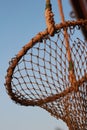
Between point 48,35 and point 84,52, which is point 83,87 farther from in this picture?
point 48,35

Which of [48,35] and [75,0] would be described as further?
[75,0]

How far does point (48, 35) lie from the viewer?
327cm

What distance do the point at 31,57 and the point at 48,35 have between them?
0.25m

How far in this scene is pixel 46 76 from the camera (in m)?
3.37

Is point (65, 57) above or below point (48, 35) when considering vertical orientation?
below

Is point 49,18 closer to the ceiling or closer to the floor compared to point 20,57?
closer to the ceiling

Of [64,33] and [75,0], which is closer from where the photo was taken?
[64,33]

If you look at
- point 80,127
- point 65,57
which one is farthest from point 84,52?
point 80,127

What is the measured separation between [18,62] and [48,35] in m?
0.36

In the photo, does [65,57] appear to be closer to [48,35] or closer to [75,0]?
[48,35]

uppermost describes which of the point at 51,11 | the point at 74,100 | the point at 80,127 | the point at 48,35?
the point at 51,11

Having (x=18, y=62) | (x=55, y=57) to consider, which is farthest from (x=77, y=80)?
(x=18, y=62)

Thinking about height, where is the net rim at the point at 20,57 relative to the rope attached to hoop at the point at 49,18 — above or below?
below

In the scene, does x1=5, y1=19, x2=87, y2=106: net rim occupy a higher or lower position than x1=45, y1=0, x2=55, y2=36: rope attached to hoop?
lower
